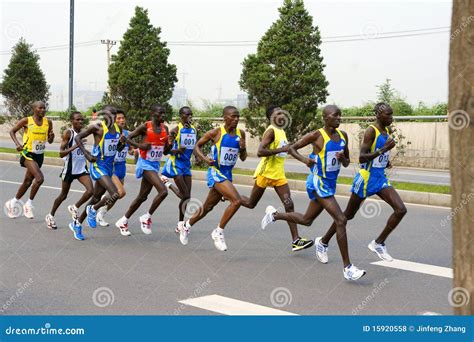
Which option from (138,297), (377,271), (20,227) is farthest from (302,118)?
(138,297)

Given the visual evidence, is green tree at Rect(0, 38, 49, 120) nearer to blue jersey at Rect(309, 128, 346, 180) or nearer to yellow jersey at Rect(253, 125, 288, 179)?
yellow jersey at Rect(253, 125, 288, 179)

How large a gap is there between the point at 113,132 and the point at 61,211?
8.79 ft

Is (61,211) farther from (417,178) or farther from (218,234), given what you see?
(417,178)

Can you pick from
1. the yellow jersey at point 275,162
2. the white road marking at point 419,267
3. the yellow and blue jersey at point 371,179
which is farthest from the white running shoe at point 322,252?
the yellow jersey at point 275,162

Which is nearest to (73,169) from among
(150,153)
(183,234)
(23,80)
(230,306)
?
(150,153)

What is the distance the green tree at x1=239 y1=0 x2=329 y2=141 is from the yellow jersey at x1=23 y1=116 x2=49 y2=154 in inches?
321

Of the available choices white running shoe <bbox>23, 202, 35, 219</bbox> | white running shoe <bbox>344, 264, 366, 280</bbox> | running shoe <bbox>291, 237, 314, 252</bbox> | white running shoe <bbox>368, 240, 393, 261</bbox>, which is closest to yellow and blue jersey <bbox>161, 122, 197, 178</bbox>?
running shoe <bbox>291, 237, 314, 252</bbox>

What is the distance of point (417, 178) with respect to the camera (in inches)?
747

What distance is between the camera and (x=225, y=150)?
8.52m

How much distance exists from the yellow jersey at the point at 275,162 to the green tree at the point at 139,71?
46.3 ft

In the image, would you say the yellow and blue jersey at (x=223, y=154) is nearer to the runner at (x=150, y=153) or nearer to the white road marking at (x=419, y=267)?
the runner at (x=150, y=153)

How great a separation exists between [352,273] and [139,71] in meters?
17.2

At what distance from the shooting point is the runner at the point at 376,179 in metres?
7.57

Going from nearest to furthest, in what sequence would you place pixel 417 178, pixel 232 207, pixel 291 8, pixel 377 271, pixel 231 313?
pixel 231 313
pixel 377 271
pixel 232 207
pixel 291 8
pixel 417 178
